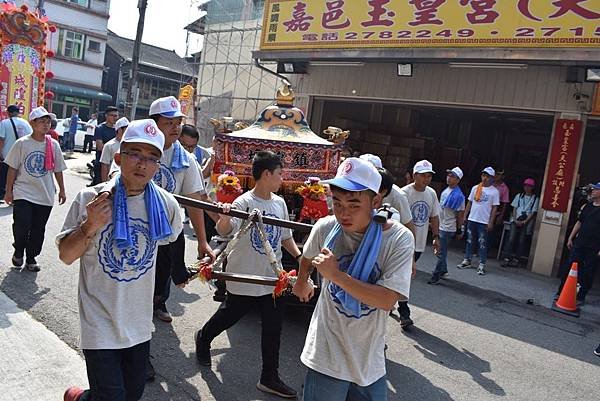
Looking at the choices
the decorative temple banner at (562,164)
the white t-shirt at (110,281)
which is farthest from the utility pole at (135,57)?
the white t-shirt at (110,281)

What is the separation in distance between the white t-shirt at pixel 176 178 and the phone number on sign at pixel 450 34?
663 cm

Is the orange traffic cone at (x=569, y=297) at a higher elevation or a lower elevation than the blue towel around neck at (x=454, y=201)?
lower

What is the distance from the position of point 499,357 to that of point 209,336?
3009 millimetres

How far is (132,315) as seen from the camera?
250cm

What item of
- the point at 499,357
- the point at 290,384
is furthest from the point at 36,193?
the point at 499,357

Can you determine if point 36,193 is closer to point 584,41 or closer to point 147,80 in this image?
point 584,41

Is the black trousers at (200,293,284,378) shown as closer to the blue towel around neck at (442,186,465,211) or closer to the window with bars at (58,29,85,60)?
the blue towel around neck at (442,186,465,211)

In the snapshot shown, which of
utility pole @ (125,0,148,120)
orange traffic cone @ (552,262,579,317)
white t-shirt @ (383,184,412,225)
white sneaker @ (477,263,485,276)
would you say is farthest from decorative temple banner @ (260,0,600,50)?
utility pole @ (125,0,148,120)

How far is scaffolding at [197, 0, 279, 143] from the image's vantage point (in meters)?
16.0

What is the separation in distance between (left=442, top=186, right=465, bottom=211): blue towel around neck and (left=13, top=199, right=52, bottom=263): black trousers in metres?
5.61

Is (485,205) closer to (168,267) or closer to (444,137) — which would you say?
(168,267)

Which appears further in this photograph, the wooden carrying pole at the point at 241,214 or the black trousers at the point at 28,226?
the black trousers at the point at 28,226

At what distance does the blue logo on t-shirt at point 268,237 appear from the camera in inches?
154

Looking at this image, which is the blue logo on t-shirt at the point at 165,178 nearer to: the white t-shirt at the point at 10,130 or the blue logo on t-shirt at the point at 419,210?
the blue logo on t-shirt at the point at 419,210
